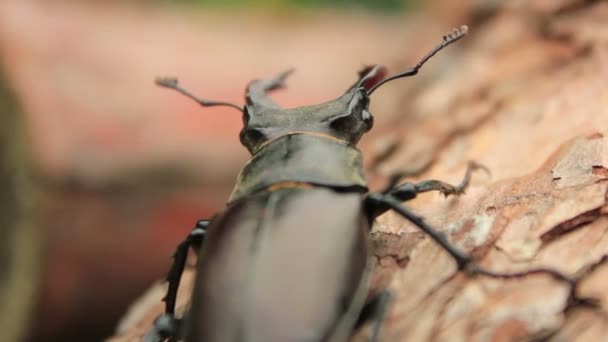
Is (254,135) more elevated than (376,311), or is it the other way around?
(254,135)

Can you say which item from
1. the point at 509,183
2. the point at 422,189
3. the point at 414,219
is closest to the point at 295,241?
the point at 414,219

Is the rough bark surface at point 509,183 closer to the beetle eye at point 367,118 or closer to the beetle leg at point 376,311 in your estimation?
the beetle leg at point 376,311

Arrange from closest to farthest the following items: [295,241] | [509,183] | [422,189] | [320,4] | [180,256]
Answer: [295,241], [422,189], [180,256], [509,183], [320,4]

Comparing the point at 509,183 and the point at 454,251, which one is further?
the point at 509,183

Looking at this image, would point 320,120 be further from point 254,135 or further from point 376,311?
point 376,311

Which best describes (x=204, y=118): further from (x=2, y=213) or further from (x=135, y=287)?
(x=2, y=213)

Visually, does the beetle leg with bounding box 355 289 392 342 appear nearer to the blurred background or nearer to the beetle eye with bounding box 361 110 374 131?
the beetle eye with bounding box 361 110 374 131

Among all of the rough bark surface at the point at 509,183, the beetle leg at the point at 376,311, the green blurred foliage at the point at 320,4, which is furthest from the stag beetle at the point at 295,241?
the green blurred foliage at the point at 320,4
